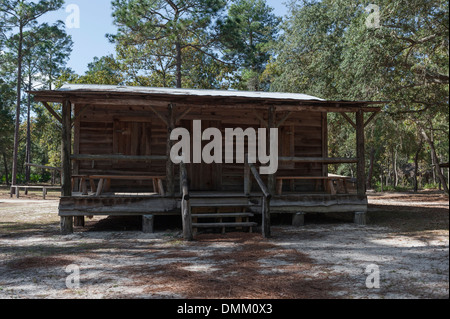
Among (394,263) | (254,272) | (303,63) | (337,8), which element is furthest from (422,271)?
(303,63)

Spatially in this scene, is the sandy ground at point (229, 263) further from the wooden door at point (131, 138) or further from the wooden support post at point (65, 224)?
the wooden door at point (131, 138)

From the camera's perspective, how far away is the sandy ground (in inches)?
191

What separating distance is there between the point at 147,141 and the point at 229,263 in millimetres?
7392

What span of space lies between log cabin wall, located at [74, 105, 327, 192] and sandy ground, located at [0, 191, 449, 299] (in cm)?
269

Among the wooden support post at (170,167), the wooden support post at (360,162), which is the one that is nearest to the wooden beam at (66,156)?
the wooden support post at (170,167)

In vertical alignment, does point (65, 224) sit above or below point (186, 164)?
below

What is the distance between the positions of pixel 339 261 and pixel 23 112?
48507 mm

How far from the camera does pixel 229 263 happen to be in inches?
252

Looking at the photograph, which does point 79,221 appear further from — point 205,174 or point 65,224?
point 205,174

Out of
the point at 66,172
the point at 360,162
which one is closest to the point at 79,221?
the point at 66,172

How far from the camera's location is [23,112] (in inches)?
1841

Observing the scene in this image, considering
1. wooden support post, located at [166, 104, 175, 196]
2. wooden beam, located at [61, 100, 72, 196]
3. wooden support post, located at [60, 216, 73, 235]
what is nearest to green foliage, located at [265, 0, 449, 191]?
wooden support post, located at [166, 104, 175, 196]

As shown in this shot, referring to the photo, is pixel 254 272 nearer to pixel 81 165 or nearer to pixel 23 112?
pixel 81 165

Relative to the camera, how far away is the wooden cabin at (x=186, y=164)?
32.2 ft
